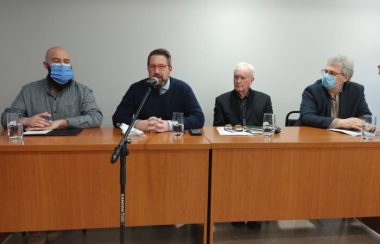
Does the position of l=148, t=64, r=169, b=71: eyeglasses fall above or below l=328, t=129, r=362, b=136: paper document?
above

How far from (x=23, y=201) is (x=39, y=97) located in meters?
0.90

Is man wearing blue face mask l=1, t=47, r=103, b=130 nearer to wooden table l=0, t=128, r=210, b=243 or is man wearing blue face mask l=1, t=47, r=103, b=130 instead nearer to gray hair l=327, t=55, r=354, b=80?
wooden table l=0, t=128, r=210, b=243

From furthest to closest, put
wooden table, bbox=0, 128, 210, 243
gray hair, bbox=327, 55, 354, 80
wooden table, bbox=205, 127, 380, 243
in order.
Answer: gray hair, bbox=327, 55, 354, 80 < wooden table, bbox=205, 127, 380, 243 < wooden table, bbox=0, 128, 210, 243

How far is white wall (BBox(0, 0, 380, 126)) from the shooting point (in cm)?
277

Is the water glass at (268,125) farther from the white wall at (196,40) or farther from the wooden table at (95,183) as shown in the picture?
the white wall at (196,40)

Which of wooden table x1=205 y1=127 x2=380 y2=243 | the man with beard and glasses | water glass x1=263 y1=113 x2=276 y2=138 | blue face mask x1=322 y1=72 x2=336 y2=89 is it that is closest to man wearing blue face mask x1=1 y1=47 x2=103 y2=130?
the man with beard and glasses

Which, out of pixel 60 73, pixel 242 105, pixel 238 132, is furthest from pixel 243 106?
pixel 60 73

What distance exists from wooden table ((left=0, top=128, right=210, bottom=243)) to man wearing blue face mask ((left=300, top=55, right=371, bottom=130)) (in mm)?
1098

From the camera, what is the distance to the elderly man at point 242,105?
2.56 m

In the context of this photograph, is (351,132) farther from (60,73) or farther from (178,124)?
(60,73)

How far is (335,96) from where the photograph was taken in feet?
7.58

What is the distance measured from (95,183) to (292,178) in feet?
3.37

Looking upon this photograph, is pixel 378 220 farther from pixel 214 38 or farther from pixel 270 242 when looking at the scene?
pixel 214 38

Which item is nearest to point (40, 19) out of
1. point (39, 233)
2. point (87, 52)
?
point (87, 52)
